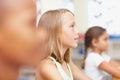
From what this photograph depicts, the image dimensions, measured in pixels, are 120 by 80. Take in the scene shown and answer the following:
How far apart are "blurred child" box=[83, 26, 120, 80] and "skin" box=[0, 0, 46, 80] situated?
4.04ft

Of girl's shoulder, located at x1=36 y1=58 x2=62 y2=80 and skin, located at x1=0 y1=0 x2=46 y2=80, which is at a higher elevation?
skin, located at x1=0 y1=0 x2=46 y2=80

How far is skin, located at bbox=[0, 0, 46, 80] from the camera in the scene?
27 cm

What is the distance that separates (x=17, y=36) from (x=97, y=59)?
4.26 ft

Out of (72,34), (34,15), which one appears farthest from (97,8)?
(34,15)

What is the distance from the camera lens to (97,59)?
60.6 inches

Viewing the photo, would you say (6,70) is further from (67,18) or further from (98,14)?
(98,14)

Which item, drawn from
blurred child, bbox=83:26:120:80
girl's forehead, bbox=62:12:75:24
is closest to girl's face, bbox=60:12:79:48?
girl's forehead, bbox=62:12:75:24

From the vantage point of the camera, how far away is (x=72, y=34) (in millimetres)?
1022

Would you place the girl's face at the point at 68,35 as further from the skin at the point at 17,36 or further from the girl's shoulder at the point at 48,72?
the skin at the point at 17,36

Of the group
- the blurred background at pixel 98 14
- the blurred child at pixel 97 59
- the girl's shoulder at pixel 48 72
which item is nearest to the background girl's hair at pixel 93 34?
the blurred child at pixel 97 59

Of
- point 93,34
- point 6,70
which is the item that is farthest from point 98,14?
point 6,70

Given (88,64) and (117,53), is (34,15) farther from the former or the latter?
(117,53)

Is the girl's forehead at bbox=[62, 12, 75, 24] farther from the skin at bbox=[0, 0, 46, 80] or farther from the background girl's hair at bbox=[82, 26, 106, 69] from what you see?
the skin at bbox=[0, 0, 46, 80]

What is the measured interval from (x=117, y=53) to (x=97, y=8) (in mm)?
409
